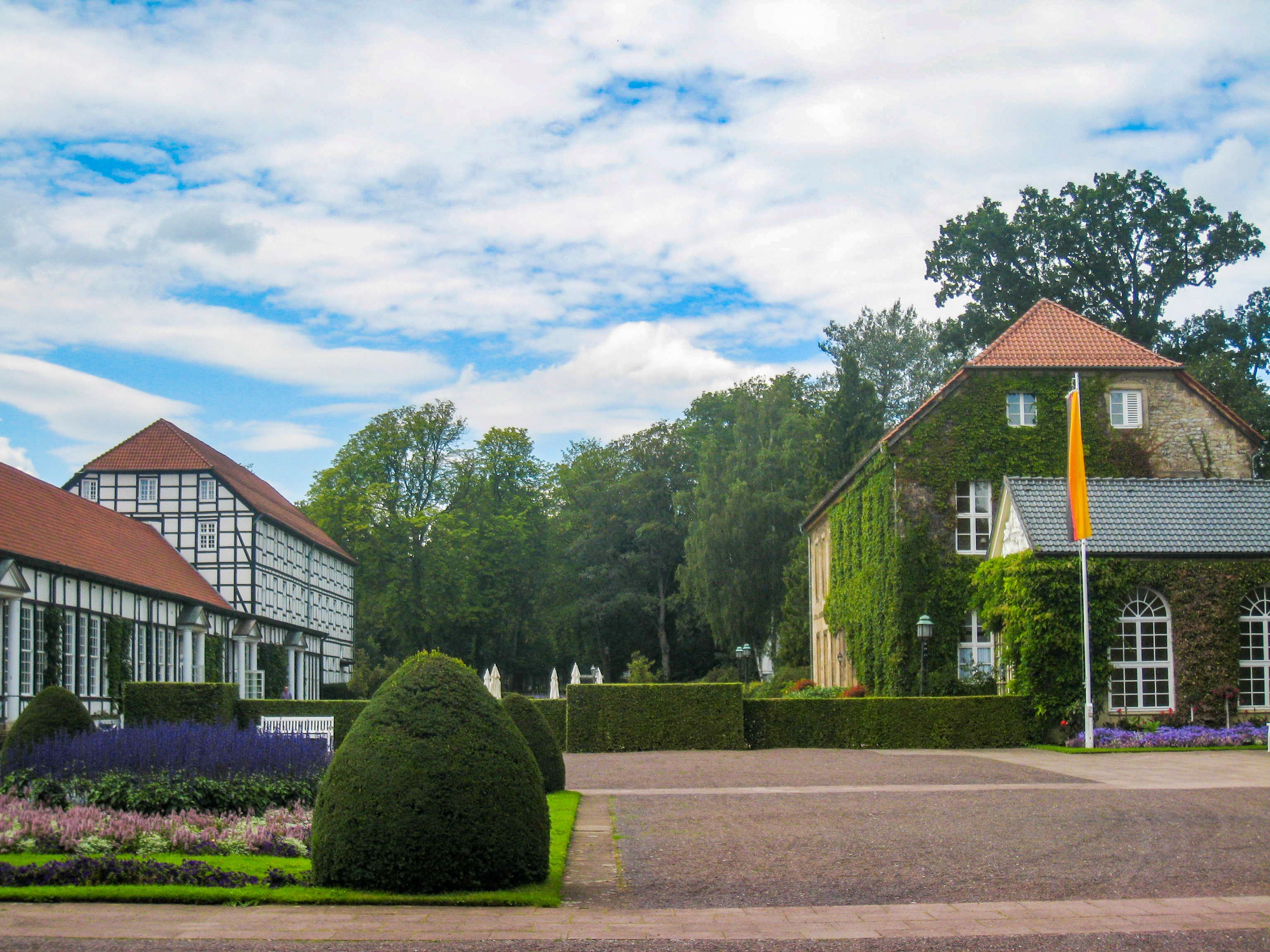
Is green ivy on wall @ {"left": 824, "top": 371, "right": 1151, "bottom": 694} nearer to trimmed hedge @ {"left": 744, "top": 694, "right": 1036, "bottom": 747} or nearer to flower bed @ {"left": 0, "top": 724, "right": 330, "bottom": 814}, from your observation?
trimmed hedge @ {"left": 744, "top": 694, "right": 1036, "bottom": 747}

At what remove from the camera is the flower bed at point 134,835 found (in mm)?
10641

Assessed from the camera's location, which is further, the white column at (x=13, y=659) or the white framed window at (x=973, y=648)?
the white framed window at (x=973, y=648)

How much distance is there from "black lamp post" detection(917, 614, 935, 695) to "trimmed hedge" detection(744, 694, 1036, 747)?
76.2 inches

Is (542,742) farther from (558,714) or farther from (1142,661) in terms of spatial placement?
(1142,661)

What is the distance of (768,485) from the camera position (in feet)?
183

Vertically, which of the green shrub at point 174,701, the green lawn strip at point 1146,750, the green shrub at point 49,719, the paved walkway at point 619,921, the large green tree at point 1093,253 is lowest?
the green lawn strip at point 1146,750

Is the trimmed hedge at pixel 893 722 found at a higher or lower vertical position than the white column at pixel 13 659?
lower

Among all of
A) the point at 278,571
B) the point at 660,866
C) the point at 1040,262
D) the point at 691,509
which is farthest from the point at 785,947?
the point at 691,509

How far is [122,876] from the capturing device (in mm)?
9000

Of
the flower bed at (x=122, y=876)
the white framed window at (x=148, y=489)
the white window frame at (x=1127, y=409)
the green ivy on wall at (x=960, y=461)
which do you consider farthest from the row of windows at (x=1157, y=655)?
the white framed window at (x=148, y=489)

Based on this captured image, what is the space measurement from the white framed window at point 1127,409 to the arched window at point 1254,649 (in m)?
7.36

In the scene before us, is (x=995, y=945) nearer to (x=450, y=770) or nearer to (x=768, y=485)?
(x=450, y=770)

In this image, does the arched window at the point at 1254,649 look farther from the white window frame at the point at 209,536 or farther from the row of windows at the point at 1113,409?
the white window frame at the point at 209,536

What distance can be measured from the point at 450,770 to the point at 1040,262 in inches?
1881
